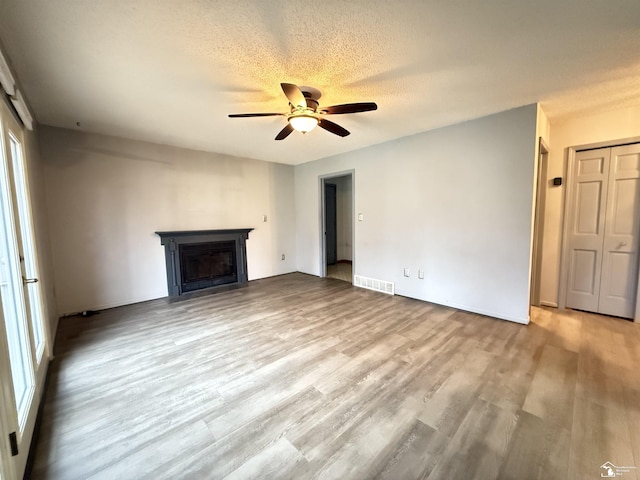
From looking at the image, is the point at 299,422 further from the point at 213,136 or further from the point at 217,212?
the point at 217,212

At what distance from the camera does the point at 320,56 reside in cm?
→ 191

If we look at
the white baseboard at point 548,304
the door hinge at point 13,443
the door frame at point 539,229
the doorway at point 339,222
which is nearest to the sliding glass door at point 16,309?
the door hinge at point 13,443

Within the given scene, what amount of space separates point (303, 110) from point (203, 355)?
8.06ft

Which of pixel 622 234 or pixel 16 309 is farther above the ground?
pixel 622 234

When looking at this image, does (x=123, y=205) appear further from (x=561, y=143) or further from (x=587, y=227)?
(x=587, y=227)

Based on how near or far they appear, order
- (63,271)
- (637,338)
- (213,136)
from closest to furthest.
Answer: (637,338), (63,271), (213,136)

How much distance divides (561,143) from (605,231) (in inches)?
48.3

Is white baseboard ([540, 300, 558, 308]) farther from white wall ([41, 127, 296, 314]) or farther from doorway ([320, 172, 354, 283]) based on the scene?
white wall ([41, 127, 296, 314])

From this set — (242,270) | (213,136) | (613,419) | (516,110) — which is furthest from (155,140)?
(613,419)

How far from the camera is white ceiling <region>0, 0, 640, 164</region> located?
150 centimetres

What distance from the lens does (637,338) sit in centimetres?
262

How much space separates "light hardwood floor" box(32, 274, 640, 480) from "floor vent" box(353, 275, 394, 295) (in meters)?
1.05

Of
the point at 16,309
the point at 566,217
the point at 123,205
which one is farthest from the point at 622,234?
the point at 123,205

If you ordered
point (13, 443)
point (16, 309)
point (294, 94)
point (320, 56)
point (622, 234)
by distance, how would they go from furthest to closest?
point (622, 234) → point (294, 94) → point (320, 56) → point (16, 309) → point (13, 443)
